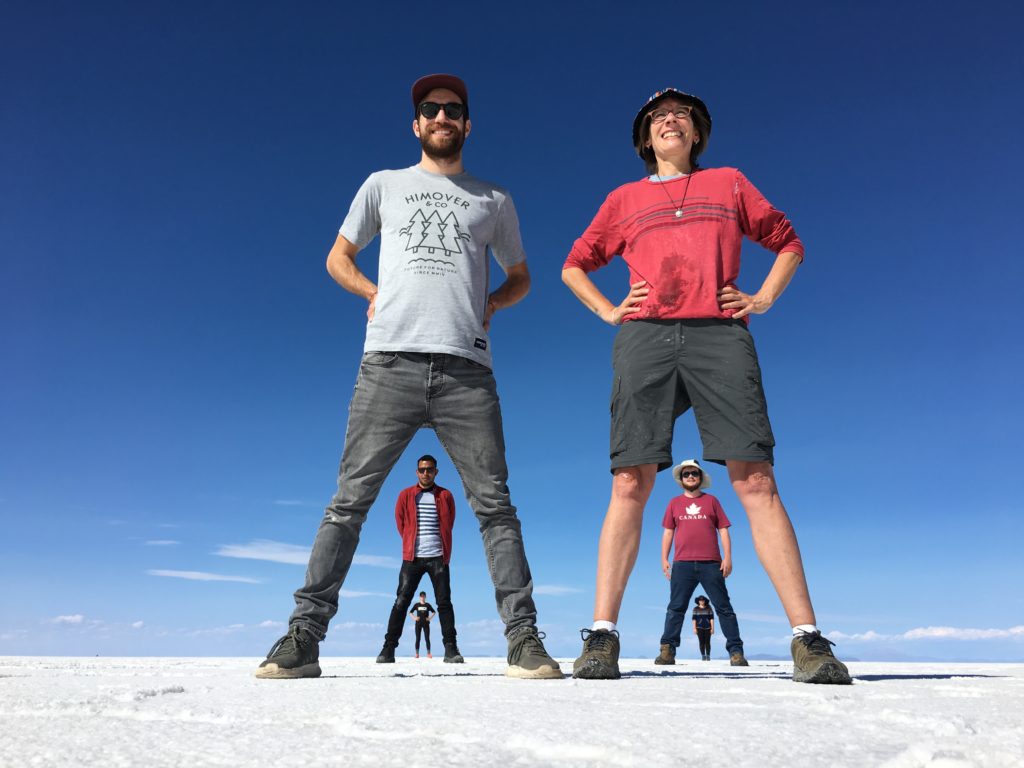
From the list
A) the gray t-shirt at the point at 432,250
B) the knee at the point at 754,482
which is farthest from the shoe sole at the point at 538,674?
the gray t-shirt at the point at 432,250

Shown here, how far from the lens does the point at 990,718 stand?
193 cm

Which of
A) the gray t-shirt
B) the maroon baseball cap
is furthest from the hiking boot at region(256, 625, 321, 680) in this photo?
the maroon baseball cap

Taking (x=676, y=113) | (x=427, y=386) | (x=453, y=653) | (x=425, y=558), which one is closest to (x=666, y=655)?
(x=453, y=653)

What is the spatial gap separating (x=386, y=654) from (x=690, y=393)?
556 centimetres

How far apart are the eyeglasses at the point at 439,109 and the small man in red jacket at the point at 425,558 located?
4897 mm

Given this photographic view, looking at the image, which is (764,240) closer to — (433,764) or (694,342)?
(694,342)

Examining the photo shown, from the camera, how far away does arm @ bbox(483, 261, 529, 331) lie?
413 cm

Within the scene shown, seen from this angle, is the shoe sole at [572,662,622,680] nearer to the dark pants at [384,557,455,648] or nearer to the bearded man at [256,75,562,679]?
the bearded man at [256,75,562,679]

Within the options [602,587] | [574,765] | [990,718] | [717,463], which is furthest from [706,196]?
[574,765]

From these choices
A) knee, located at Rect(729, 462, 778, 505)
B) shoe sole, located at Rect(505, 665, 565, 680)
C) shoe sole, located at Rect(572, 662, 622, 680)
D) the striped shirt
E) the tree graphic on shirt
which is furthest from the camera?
the striped shirt

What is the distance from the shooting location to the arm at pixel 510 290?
4.13 m

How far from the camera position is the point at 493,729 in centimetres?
155

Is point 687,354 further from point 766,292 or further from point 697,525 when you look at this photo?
point 697,525

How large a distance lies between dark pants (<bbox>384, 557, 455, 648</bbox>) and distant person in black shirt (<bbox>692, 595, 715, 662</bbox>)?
4.14 metres
